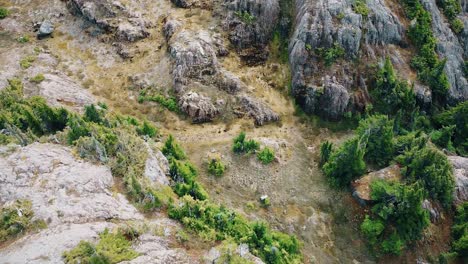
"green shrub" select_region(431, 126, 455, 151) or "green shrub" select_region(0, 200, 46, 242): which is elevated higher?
"green shrub" select_region(0, 200, 46, 242)

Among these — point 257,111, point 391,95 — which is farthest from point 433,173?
point 257,111

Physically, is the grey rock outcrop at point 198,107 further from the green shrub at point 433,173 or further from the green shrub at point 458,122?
the green shrub at point 458,122

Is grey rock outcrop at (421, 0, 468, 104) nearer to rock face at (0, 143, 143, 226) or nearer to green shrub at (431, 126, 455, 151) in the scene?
green shrub at (431, 126, 455, 151)

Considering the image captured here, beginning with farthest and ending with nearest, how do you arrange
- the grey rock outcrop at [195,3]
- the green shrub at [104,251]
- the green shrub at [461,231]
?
the grey rock outcrop at [195,3] → the green shrub at [461,231] → the green shrub at [104,251]

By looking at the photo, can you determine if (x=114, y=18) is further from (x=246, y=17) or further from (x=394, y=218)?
(x=394, y=218)

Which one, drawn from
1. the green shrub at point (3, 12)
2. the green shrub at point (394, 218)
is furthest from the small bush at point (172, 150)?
the green shrub at point (3, 12)

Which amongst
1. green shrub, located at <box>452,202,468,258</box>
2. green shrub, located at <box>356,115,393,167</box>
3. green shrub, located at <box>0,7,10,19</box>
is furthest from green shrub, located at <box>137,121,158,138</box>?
green shrub, located at <box>452,202,468,258</box>

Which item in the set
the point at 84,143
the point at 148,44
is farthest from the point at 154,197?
the point at 148,44
